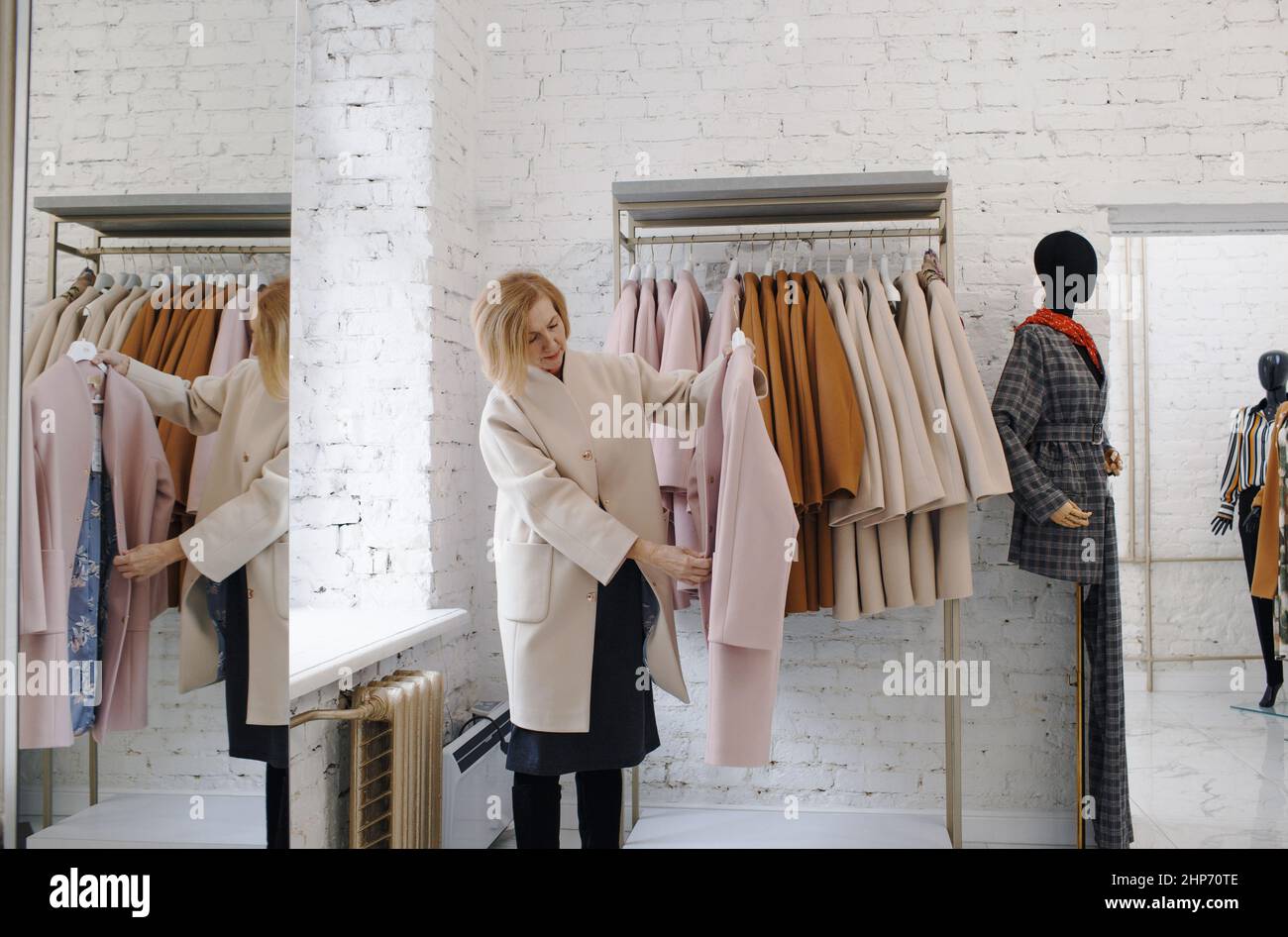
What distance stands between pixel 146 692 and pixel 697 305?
1869 mm

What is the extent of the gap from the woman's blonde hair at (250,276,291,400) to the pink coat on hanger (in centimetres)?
1

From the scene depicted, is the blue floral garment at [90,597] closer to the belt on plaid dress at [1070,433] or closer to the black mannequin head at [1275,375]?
the belt on plaid dress at [1070,433]

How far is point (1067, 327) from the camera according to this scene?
7.60ft

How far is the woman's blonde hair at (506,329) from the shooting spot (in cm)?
177

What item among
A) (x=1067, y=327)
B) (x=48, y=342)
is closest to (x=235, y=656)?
(x=48, y=342)

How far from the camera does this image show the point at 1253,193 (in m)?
2.51

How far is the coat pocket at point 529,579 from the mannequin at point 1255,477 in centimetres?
226

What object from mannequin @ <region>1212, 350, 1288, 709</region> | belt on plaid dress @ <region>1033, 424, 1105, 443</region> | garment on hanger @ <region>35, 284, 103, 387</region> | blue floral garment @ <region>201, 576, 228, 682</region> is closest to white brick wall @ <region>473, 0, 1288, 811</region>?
belt on plaid dress @ <region>1033, 424, 1105, 443</region>

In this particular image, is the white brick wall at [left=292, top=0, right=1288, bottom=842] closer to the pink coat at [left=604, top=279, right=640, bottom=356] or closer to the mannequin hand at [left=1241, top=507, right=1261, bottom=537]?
the pink coat at [left=604, top=279, right=640, bottom=356]

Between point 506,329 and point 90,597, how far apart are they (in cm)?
126
